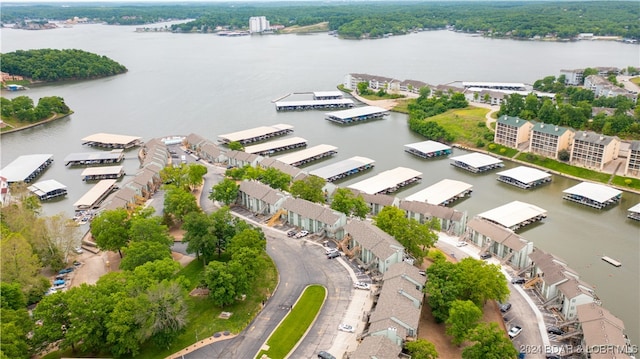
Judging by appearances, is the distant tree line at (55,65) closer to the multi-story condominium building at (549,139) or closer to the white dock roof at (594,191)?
the multi-story condominium building at (549,139)

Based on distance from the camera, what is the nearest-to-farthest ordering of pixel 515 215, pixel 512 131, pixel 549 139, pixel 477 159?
pixel 515 215, pixel 549 139, pixel 477 159, pixel 512 131

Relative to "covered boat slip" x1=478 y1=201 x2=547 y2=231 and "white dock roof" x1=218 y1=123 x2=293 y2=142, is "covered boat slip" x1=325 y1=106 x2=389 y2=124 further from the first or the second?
"covered boat slip" x1=478 y1=201 x2=547 y2=231

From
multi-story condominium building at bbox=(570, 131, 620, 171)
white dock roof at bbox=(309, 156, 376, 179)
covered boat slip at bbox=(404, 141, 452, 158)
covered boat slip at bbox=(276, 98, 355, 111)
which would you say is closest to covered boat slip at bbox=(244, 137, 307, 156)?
white dock roof at bbox=(309, 156, 376, 179)

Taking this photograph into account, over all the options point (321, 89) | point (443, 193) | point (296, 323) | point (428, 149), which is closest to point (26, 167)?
point (296, 323)

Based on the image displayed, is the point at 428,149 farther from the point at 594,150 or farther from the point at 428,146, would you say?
the point at 594,150

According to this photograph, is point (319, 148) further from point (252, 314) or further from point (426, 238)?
point (252, 314)

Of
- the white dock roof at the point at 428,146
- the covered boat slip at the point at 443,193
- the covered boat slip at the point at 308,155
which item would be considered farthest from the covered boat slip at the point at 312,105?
the covered boat slip at the point at 443,193

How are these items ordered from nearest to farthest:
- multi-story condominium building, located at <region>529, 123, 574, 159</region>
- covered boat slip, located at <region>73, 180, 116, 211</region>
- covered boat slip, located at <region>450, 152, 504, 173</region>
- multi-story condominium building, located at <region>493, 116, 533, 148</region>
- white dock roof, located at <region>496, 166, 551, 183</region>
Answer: covered boat slip, located at <region>73, 180, 116, 211</region> → white dock roof, located at <region>496, 166, 551, 183</region> → covered boat slip, located at <region>450, 152, 504, 173</region> → multi-story condominium building, located at <region>529, 123, 574, 159</region> → multi-story condominium building, located at <region>493, 116, 533, 148</region>
